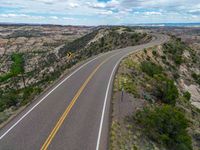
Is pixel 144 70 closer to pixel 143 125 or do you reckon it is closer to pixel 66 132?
pixel 143 125

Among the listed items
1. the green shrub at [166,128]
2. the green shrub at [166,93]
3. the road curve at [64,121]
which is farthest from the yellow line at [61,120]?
the green shrub at [166,93]

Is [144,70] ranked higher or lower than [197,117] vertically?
higher

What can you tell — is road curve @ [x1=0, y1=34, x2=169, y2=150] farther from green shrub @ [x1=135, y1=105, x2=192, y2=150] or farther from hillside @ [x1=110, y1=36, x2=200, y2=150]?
green shrub @ [x1=135, y1=105, x2=192, y2=150]

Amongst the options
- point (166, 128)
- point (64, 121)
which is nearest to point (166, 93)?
point (166, 128)

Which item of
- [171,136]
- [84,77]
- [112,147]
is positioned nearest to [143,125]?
[171,136]

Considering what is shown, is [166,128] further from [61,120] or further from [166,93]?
[166,93]

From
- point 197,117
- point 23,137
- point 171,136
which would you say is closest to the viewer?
point 23,137

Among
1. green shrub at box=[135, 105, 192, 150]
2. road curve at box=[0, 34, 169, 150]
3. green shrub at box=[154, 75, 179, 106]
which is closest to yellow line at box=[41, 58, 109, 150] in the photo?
road curve at box=[0, 34, 169, 150]
